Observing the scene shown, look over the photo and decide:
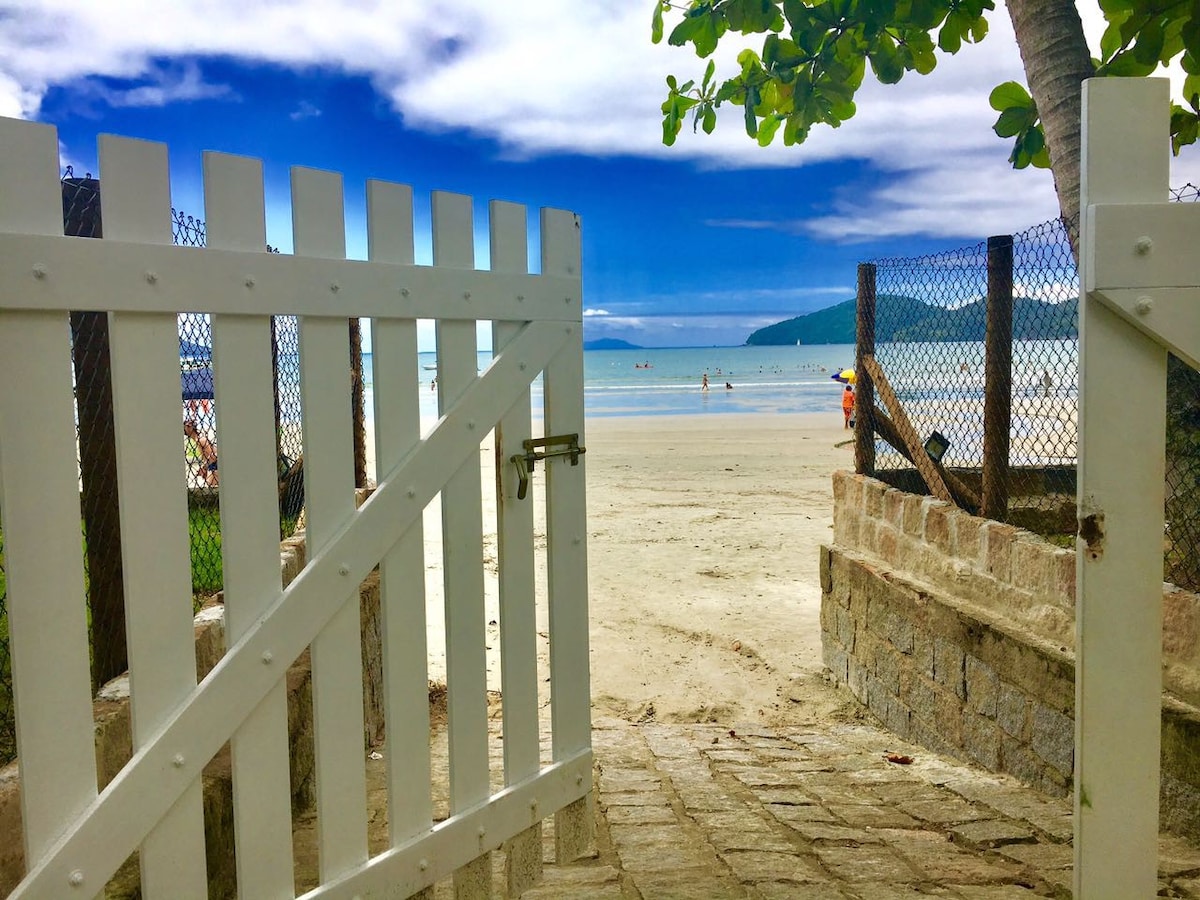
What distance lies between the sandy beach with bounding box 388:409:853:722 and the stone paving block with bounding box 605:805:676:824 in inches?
67.7

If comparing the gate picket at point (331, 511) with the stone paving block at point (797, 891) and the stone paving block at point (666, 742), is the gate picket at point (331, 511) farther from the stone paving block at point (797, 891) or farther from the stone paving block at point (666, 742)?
the stone paving block at point (666, 742)

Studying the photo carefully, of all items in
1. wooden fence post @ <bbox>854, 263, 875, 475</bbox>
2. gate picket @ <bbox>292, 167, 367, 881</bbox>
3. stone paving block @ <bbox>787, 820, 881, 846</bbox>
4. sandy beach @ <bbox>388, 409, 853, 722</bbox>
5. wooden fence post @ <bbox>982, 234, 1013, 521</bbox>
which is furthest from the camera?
wooden fence post @ <bbox>854, 263, 875, 475</bbox>

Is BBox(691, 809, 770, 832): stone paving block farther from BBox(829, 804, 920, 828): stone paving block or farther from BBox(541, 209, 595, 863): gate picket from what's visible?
BBox(541, 209, 595, 863): gate picket

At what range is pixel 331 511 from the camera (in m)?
2.17

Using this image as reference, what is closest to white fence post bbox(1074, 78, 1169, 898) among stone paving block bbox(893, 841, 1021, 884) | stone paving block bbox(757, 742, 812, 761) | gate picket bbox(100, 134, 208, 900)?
stone paving block bbox(893, 841, 1021, 884)

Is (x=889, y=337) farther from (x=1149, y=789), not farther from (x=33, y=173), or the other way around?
(x=33, y=173)

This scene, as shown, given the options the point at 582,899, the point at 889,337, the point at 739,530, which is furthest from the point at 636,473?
the point at 582,899

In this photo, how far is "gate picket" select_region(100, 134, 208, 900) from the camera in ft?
6.05

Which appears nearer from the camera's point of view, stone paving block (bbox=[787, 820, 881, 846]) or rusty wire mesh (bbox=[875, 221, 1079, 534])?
stone paving block (bbox=[787, 820, 881, 846])

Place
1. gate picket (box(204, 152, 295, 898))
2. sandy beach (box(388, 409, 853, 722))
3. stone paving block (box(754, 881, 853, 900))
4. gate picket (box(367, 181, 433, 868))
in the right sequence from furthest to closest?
sandy beach (box(388, 409, 853, 722))
stone paving block (box(754, 881, 853, 900))
gate picket (box(367, 181, 433, 868))
gate picket (box(204, 152, 295, 898))

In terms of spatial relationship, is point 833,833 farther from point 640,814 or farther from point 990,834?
point 640,814

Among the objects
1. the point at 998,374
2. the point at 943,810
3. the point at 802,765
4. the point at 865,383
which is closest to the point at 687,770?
the point at 802,765

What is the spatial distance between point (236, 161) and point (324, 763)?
4.41 feet

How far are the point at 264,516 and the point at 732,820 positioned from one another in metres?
2.00
